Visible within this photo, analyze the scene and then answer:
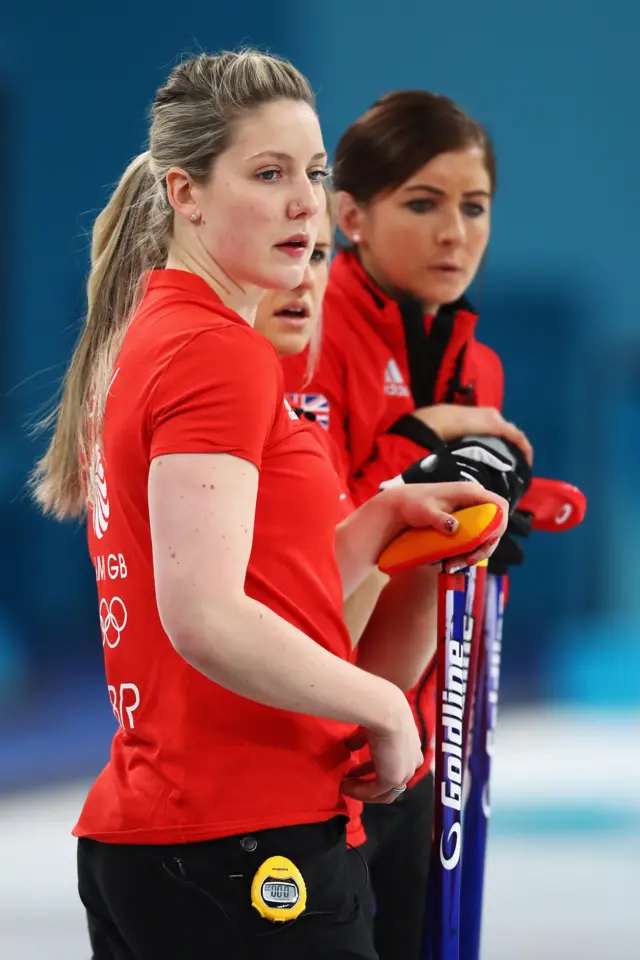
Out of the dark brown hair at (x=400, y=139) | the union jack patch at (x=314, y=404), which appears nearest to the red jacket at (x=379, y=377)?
the union jack patch at (x=314, y=404)

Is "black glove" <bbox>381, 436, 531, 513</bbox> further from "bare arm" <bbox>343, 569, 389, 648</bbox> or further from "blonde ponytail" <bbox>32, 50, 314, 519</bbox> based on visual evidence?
"blonde ponytail" <bbox>32, 50, 314, 519</bbox>

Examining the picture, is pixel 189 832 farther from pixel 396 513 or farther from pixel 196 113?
pixel 196 113

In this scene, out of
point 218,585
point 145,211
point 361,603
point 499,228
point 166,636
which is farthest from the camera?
point 499,228

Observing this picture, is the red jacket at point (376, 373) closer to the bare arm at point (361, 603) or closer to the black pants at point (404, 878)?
the bare arm at point (361, 603)

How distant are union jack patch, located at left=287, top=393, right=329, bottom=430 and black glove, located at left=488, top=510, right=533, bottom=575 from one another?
298 mm

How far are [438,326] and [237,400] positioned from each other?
94 cm

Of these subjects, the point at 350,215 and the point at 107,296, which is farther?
the point at 350,215

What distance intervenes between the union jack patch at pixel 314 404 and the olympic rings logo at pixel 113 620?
63 cm

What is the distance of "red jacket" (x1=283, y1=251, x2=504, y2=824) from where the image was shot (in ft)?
6.14

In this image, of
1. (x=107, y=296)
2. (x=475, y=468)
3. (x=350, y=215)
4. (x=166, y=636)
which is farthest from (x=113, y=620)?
(x=350, y=215)

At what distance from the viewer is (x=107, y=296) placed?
131 centimetres

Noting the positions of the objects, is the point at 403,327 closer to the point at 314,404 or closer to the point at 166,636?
the point at 314,404

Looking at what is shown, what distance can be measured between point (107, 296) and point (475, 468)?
0.53 m

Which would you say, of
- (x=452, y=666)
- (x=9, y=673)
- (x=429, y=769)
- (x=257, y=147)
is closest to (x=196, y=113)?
(x=257, y=147)
